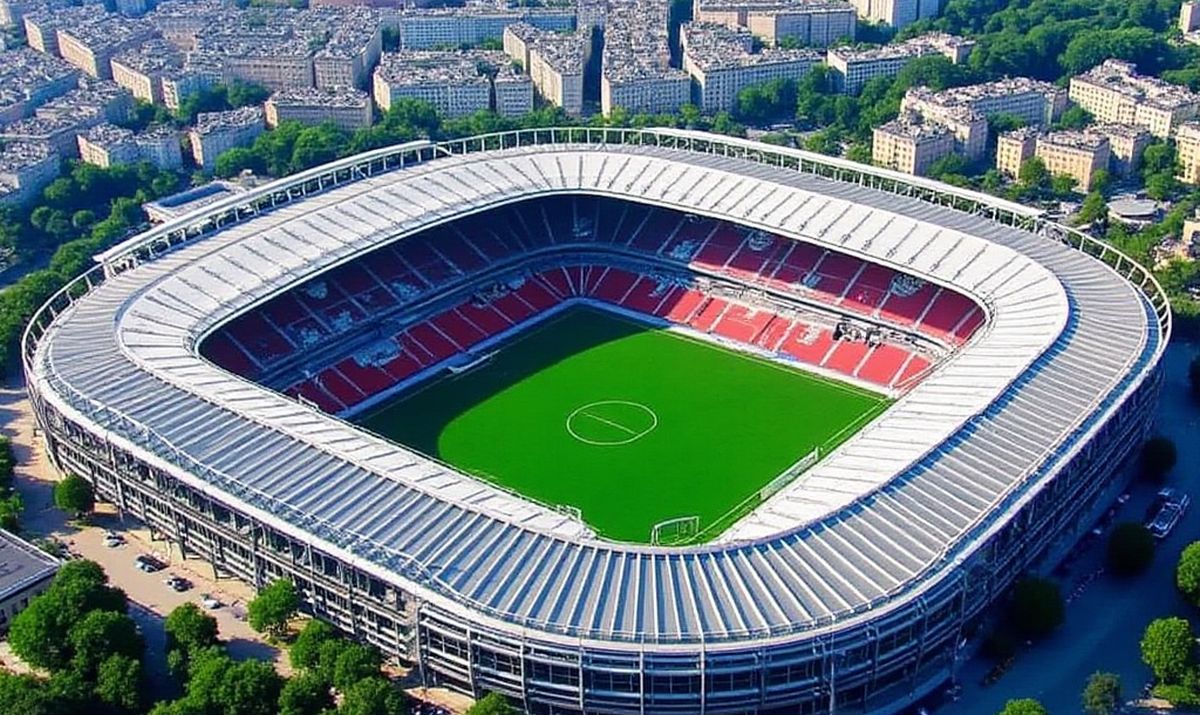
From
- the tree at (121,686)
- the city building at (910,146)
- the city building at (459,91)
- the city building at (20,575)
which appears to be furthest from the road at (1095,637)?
the city building at (459,91)

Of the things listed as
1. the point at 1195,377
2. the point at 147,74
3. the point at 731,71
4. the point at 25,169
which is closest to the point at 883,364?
the point at 1195,377

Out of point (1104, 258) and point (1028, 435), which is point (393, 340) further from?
point (1104, 258)

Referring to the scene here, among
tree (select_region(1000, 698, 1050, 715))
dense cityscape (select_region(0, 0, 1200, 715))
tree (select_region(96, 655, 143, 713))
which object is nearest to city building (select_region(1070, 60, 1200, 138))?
dense cityscape (select_region(0, 0, 1200, 715))

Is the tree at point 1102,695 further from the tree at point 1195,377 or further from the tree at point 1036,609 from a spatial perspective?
the tree at point 1195,377

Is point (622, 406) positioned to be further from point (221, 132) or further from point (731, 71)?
point (731, 71)

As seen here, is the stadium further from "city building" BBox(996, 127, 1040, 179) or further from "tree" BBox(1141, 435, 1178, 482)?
"city building" BBox(996, 127, 1040, 179)

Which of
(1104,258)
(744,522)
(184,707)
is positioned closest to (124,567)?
(184,707)
